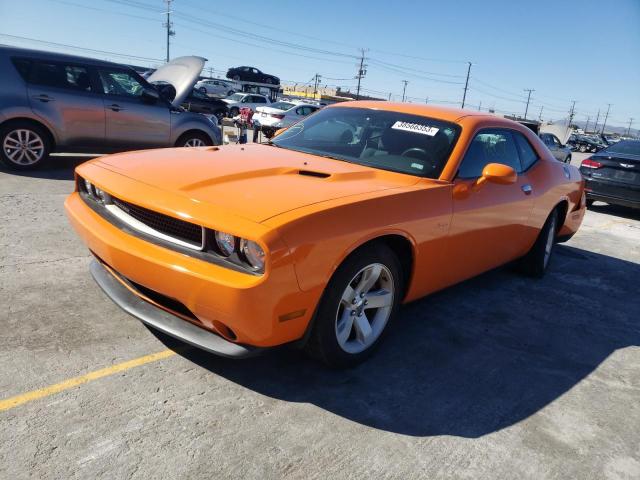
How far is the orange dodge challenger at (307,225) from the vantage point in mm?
2391

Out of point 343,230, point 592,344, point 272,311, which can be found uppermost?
point 343,230

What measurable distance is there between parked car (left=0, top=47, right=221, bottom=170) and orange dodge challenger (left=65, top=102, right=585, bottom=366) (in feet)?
15.1

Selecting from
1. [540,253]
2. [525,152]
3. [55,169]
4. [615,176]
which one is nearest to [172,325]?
[525,152]

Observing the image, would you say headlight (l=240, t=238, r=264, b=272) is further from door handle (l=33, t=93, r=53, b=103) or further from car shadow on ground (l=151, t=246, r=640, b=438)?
door handle (l=33, t=93, r=53, b=103)

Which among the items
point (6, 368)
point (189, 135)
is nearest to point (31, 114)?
point (189, 135)

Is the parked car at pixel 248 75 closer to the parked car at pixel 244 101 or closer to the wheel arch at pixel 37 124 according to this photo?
the parked car at pixel 244 101

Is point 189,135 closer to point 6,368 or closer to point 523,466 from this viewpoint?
point 6,368

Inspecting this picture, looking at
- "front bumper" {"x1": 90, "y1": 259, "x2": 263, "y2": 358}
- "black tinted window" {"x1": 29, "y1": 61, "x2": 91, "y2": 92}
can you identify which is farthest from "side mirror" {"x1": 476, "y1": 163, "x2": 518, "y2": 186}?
"black tinted window" {"x1": 29, "y1": 61, "x2": 91, "y2": 92}

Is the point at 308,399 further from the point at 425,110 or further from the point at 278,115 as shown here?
the point at 278,115

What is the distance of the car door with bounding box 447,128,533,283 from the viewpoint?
11.6 ft

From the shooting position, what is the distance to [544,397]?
303 centimetres

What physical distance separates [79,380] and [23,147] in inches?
226

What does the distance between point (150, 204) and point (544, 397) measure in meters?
2.44

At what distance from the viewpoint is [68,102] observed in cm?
745
